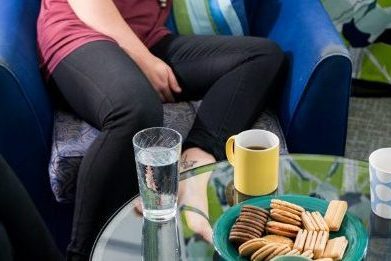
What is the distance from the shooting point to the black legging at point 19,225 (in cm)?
114

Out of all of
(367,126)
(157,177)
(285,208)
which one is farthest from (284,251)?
(367,126)

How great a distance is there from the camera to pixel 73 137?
153 centimetres

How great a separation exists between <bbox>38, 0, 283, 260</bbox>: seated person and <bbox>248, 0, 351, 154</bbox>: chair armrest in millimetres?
55

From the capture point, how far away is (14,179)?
1176mm

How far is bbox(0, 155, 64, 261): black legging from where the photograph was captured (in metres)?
1.14

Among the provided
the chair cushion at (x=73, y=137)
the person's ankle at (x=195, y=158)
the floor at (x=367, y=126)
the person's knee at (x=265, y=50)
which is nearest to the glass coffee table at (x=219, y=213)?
the person's ankle at (x=195, y=158)

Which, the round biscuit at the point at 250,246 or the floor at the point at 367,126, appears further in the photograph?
the floor at the point at 367,126

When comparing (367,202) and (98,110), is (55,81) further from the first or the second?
(367,202)

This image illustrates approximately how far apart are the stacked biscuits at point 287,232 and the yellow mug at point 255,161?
5 centimetres

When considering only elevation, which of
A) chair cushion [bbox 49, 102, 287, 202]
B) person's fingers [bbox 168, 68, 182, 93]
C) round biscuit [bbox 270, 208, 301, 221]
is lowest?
chair cushion [bbox 49, 102, 287, 202]

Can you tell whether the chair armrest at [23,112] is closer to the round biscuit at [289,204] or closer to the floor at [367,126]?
the round biscuit at [289,204]

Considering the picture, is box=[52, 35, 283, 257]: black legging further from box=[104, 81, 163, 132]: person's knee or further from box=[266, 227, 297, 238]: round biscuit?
box=[266, 227, 297, 238]: round biscuit

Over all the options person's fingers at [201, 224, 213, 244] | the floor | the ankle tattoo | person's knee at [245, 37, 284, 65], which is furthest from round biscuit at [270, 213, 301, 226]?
the floor

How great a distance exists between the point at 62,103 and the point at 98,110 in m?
0.18
